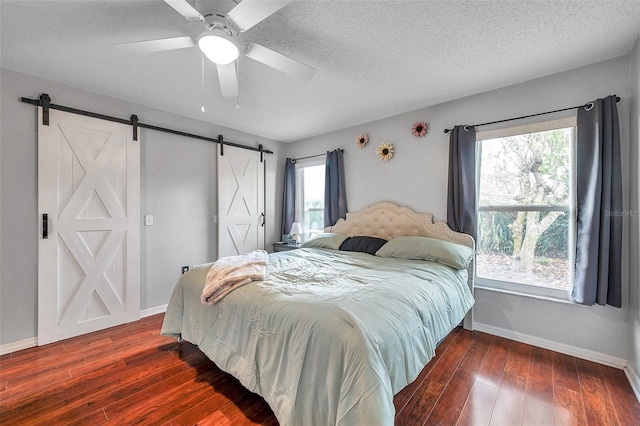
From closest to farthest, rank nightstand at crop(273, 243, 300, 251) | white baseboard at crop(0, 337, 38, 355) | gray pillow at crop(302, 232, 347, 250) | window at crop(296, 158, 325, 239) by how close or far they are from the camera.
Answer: white baseboard at crop(0, 337, 38, 355) < gray pillow at crop(302, 232, 347, 250) < nightstand at crop(273, 243, 300, 251) < window at crop(296, 158, 325, 239)

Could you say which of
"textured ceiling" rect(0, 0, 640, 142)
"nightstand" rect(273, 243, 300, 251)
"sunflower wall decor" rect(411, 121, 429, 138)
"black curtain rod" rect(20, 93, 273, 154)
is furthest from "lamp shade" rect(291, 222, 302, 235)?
"sunflower wall decor" rect(411, 121, 429, 138)

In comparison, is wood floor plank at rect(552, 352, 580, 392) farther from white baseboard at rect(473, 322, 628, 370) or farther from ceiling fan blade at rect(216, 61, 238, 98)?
ceiling fan blade at rect(216, 61, 238, 98)

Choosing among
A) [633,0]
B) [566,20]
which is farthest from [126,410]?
[633,0]

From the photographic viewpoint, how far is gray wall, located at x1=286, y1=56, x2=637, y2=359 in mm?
2170

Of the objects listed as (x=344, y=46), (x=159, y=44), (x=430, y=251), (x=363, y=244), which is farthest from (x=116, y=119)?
(x=430, y=251)

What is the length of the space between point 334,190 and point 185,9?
294cm

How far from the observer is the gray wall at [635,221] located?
1.92 metres

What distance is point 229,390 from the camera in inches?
72.5

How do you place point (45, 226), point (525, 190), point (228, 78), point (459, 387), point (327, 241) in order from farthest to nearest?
point (327, 241) → point (525, 190) → point (45, 226) → point (228, 78) → point (459, 387)

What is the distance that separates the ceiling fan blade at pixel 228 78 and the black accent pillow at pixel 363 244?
213cm

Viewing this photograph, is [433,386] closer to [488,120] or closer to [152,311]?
[488,120]

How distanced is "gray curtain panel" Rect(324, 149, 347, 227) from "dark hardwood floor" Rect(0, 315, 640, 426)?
2.23 metres

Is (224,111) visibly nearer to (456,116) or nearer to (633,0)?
(456,116)

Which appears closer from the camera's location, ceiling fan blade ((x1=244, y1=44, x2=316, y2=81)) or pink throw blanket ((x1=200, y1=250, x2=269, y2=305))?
ceiling fan blade ((x1=244, y1=44, x2=316, y2=81))
